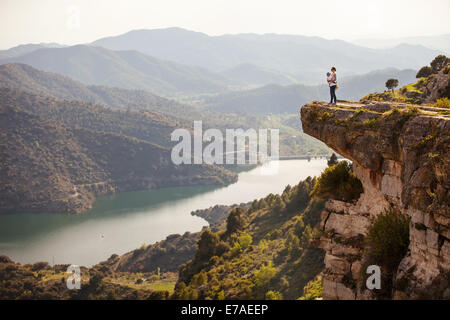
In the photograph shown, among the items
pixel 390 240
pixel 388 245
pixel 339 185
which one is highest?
pixel 339 185

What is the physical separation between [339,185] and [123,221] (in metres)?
80.2

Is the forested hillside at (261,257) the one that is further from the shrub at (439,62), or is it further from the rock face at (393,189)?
the rock face at (393,189)

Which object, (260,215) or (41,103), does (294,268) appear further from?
(41,103)

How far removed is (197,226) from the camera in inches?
3127

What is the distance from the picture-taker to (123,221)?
286 feet

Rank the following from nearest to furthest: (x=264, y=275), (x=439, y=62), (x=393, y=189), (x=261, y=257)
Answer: (x=393, y=189), (x=439, y=62), (x=264, y=275), (x=261, y=257)

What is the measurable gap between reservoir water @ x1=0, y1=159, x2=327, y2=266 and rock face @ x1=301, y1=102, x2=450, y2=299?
58625 millimetres

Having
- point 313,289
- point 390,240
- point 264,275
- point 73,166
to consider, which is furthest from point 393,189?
point 73,166

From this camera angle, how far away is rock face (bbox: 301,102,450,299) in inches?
298

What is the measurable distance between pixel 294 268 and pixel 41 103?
15895 cm

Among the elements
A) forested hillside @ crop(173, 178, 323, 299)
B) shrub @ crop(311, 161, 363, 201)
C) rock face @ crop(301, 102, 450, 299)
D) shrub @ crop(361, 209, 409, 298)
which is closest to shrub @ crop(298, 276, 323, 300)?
forested hillside @ crop(173, 178, 323, 299)

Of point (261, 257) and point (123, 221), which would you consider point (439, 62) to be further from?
point (123, 221)

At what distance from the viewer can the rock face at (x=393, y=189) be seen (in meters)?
7.57
